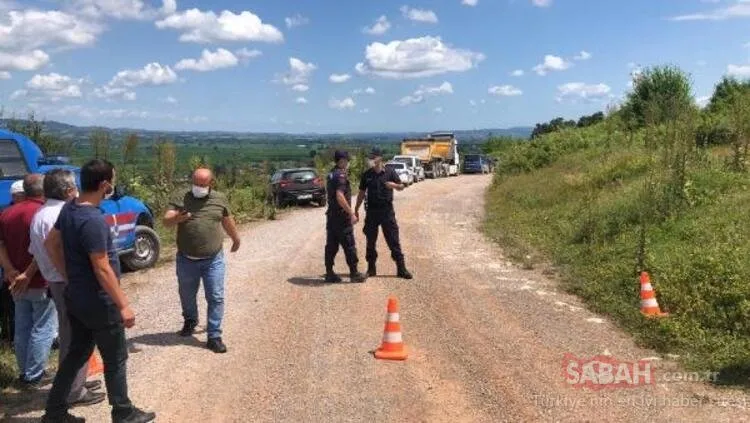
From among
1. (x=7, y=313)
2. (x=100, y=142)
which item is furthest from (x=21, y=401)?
(x=100, y=142)

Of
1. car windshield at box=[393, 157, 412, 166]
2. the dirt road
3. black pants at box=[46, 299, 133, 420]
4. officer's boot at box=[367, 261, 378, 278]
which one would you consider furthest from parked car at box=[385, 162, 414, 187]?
black pants at box=[46, 299, 133, 420]

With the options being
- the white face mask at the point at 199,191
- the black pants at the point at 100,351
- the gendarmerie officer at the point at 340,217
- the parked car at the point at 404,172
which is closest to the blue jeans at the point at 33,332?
the black pants at the point at 100,351

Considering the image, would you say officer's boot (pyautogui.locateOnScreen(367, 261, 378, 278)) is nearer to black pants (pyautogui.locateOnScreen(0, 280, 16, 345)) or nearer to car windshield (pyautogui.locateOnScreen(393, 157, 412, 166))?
black pants (pyautogui.locateOnScreen(0, 280, 16, 345))

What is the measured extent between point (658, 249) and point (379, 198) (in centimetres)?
417

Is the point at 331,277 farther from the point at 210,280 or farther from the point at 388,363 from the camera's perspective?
the point at 388,363

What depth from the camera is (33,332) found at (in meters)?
5.62

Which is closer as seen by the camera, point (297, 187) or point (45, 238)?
point (45, 238)

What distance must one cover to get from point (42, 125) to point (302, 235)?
8.36 metres

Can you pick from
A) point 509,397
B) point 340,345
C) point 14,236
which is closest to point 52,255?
point 14,236

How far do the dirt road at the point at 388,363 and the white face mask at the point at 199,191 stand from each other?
1.49 m

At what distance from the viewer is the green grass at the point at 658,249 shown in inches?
275

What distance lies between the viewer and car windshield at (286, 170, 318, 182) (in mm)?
23594

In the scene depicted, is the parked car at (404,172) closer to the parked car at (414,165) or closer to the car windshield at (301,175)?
the parked car at (414,165)

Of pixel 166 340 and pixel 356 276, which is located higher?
pixel 356 276
